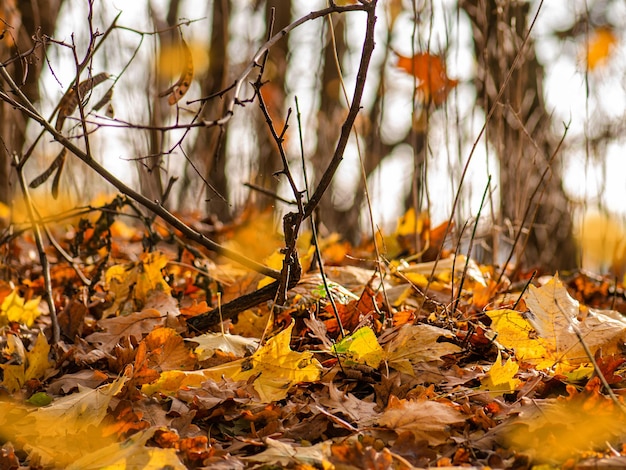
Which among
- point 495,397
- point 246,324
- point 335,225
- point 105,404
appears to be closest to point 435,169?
point 246,324

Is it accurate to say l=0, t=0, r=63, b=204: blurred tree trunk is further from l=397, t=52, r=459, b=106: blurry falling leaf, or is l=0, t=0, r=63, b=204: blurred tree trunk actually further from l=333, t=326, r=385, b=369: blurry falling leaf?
l=333, t=326, r=385, b=369: blurry falling leaf

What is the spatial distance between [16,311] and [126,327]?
1.20 feet

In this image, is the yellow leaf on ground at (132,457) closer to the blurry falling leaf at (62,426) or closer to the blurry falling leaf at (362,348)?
the blurry falling leaf at (62,426)

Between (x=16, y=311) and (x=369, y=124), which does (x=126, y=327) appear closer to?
(x=16, y=311)

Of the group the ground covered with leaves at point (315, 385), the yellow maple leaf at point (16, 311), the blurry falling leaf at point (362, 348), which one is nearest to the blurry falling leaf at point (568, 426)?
the ground covered with leaves at point (315, 385)

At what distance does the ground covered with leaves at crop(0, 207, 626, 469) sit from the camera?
1066 millimetres

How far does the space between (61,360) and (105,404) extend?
0.36m

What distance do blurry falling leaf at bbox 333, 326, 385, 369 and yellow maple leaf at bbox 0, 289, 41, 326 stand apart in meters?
0.92

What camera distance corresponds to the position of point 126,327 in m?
1.62

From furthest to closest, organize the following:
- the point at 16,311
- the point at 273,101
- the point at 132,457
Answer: the point at 273,101
the point at 16,311
the point at 132,457

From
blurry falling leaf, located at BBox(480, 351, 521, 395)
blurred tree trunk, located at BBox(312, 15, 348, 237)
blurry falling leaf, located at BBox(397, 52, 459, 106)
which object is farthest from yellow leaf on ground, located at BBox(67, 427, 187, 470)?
blurred tree trunk, located at BBox(312, 15, 348, 237)

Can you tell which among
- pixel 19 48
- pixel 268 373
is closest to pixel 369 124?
pixel 19 48

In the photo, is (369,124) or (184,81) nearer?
(184,81)

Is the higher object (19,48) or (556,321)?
(19,48)
